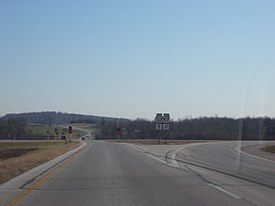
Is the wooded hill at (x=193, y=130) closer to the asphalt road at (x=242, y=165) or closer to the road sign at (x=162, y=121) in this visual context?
the road sign at (x=162, y=121)

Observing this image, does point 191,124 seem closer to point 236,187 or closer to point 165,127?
point 165,127

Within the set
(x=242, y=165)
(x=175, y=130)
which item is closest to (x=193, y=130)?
(x=175, y=130)

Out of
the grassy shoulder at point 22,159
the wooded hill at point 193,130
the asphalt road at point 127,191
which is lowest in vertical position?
the grassy shoulder at point 22,159

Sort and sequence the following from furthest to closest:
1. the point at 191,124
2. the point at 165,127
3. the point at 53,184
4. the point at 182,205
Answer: the point at 191,124 < the point at 165,127 < the point at 53,184 < the point at 182,205

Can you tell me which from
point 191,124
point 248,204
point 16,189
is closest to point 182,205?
point 248,204

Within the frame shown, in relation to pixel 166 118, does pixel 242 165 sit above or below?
below

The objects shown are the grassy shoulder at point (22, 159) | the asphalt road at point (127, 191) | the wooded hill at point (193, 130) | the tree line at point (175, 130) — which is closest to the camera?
the asphalt road at point (127, 191)

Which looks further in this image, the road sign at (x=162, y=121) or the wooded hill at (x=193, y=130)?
the wooded hill at (x=193, y=130)

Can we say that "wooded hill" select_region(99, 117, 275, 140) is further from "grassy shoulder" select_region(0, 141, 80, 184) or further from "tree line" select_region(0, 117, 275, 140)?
"grassy shoulder" select_region(0, 141, 80, 184)

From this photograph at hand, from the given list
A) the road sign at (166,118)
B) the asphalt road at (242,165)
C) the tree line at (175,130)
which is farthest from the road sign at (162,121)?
the tree line at (175,130)

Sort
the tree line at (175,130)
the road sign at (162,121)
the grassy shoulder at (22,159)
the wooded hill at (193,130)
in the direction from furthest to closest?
the tree line at (175,130) → the wooded hill at (193,130) → the road sign at (162,121) → the grassy shoulder at (22,159)

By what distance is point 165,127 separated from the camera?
64688 millimetres

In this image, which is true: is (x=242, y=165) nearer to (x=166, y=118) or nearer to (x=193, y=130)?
(x=166, y=118)

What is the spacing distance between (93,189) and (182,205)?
14.5 feet
